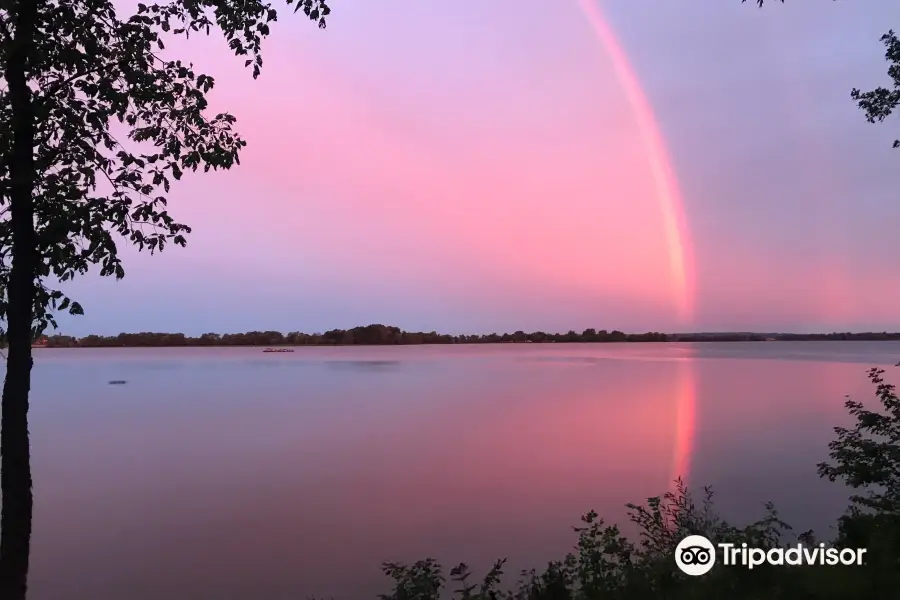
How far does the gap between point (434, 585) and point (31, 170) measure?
5597 millimetres

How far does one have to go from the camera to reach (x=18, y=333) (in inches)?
179

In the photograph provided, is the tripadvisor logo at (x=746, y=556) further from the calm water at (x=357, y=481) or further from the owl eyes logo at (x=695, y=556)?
the calm water at (x=357, y=481)

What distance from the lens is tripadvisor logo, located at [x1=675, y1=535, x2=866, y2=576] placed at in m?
5.91

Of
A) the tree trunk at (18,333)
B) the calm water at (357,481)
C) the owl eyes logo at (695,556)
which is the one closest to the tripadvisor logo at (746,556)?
the owl eyes logo at (695,556)

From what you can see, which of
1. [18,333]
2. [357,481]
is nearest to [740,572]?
[18,333]

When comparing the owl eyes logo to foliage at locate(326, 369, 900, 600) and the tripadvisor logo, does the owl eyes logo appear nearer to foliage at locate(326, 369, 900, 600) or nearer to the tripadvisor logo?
the tripadvisor logo

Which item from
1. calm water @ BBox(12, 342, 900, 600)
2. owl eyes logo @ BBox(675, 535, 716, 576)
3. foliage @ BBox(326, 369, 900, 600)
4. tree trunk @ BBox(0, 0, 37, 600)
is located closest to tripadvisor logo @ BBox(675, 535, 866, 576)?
owl eyes logo @ BBox(675, 535, 716, 576)

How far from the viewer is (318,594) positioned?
971 centimetres

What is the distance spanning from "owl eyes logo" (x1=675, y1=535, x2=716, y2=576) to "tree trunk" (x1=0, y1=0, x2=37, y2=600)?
226 inches

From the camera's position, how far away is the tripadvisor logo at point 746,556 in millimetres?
5907

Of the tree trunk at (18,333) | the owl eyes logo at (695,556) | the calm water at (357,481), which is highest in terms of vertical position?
the tree trunk at (18,333)

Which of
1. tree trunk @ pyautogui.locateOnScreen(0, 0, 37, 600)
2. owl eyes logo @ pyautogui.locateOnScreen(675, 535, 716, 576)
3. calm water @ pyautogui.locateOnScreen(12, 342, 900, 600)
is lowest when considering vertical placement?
calm water @ pyautogui.locateOnScreen(12, 342, 900, 600)

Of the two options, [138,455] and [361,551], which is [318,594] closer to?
[361,551]

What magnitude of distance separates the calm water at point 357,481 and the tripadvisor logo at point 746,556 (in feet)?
14.4
